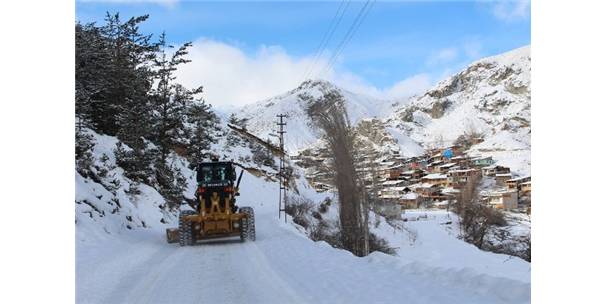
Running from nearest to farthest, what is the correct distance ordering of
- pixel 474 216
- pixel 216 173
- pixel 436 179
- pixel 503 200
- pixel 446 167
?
pixel 216 173 → pixel 474 216 → pixel 503 200 → pixel 436 179 → pixel 446 167

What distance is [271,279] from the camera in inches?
307

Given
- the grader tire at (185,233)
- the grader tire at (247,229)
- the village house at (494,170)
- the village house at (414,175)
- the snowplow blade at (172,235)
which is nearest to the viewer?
the grader tire at (185,233)

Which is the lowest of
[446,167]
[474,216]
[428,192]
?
[428,192]

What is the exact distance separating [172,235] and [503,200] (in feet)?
107

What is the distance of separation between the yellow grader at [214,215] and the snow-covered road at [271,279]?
7.62 ft

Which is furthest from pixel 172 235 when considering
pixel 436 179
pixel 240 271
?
pixel 436 179

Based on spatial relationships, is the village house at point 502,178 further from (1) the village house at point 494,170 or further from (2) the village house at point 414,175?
(2) the village house at point 414,175

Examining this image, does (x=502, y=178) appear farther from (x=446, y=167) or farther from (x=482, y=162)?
(x=446, y=167)

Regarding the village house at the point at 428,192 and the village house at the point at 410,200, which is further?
the village house at the point at 428,192

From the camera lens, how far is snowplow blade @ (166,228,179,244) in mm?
14164

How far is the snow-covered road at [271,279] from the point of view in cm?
641

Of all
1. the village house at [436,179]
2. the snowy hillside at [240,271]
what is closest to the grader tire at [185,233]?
the snowy hillside at [240,271]
